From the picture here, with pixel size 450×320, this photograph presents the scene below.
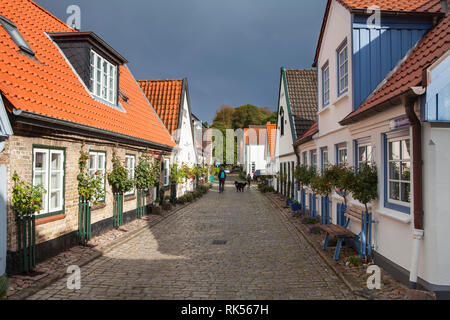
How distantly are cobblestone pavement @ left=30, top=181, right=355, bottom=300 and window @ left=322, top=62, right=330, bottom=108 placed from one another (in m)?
4.12

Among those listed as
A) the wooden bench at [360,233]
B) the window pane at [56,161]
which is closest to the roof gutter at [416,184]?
the wooden bench at [360,233]

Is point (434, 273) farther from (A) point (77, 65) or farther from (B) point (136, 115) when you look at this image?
(B) point (136, 115)

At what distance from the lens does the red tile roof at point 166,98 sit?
60.2 ft

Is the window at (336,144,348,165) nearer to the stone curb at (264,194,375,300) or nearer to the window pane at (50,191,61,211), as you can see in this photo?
the stone curb at (264,194,375,300)

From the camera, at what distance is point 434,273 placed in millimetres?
4461

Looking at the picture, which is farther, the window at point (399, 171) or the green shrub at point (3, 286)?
the window at point (399, 171)

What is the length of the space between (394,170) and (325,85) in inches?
203

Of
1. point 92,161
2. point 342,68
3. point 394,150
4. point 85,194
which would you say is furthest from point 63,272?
point 342,68

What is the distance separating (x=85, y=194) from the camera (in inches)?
312

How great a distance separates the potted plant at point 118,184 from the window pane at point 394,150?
7171 millimetres

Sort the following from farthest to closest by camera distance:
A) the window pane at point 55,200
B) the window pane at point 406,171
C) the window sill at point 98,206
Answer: the window sill at point 98,206 < the window pane at point 55,200 < the window pane at point 406,171

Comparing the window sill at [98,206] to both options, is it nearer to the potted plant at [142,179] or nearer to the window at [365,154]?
the potted plant at [142,179]

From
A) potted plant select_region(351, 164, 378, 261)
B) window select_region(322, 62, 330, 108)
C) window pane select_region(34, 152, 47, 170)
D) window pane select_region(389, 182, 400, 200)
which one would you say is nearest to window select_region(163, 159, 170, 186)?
window select_region(322, 62, 330, 108)
